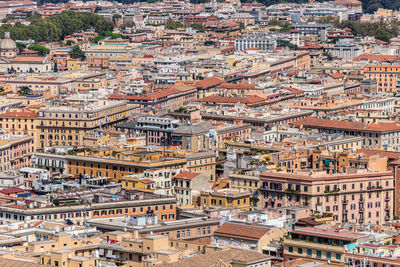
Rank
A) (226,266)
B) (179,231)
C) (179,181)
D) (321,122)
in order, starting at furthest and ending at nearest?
(321,122) < (179,181) < (179,231) < (226,266)

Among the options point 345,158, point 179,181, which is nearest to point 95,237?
point 179,181

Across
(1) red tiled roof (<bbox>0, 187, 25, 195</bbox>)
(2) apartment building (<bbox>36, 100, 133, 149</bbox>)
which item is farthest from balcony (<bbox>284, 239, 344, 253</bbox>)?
(2) apartment building (<bbox>36, 100, 133, 149</bbox>)

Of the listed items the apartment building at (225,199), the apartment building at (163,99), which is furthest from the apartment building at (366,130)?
the apartment building at (225,199)

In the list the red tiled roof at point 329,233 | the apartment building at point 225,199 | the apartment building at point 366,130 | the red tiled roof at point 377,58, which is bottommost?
the red tiled roof at point 377,58

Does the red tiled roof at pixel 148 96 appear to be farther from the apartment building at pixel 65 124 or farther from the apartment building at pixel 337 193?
the apartment building at pixel 337 193

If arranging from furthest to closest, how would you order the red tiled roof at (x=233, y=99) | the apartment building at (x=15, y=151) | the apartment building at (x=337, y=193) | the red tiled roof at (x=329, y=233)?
the red tiled roof at (x=233, y=99)
the apartment building at (x=15, y=151)
the apartment building at (x=337, y=193)
the red tiled roof at (x=329, y=233)

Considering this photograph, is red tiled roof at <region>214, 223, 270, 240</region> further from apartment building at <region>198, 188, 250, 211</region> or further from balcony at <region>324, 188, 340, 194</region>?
balcony at <region>324, 188, 340, 194</region>

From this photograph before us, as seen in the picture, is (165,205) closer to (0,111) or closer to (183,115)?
(183,115)
